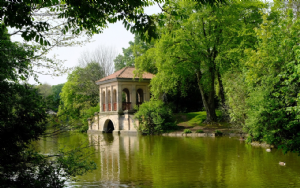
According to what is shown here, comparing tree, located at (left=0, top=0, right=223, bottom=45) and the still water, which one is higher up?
tree, located at (left=0, top=0, right=223, bottom=45)

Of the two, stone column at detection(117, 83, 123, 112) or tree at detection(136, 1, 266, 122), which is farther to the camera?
stone column at detection(117, 83, 123, 112)

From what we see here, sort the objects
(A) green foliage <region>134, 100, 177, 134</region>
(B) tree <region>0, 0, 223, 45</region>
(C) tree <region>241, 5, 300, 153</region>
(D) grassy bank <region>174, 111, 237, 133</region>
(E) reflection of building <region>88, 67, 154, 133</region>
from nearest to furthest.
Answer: (B) tree <region>0, 0, 223, 45</region>
(C) tree <region>241, 5, 300, 153</region>
(D) grassy bank <region>174, 111, 237, 133</region>
(A) green foliage <region>134, 100, 177, 134</region>
(E) reflection of building <region>88, 67, 154, 133</region>

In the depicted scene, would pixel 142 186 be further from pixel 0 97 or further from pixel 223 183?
pixel 0 97

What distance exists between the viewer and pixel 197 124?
27656 mm

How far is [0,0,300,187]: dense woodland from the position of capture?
6078 millimetres

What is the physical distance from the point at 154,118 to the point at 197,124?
12.4 ft

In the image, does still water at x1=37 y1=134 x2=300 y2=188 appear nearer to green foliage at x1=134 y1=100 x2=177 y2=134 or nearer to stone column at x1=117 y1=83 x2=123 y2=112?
green foliage at x1=134 y1=100 x2=177 y2=134

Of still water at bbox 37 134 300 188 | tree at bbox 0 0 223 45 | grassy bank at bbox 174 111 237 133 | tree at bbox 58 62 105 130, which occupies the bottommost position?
still water at bbox 37 134 300 188

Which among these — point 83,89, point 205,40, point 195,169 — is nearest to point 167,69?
point 205,40

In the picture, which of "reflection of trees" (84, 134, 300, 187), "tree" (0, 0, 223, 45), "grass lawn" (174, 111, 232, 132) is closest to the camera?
"tree" (0, 0, 223, 45)

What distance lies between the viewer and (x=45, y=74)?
7312 millimetres

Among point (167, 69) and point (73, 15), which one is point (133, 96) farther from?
point (73, 15)

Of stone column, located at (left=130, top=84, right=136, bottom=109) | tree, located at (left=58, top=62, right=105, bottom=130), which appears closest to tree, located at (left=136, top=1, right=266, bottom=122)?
stone column, located at (left=130, top=84, right=136, bottom=109)

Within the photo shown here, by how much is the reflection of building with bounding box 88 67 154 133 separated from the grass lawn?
440 cm
